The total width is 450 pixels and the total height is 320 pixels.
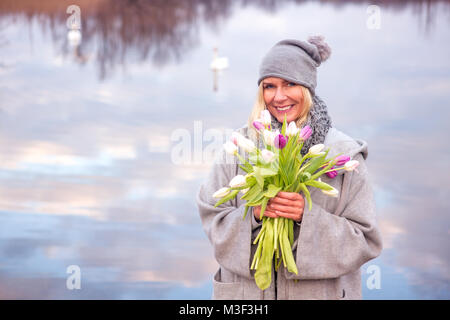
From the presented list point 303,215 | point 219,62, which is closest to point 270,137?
point 303,215

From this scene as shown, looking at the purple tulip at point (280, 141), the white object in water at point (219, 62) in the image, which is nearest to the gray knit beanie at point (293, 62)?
the purple tulip at point (280, 141)

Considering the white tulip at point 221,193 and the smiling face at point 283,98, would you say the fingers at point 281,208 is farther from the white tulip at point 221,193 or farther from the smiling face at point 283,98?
the smiling face at point 283,98

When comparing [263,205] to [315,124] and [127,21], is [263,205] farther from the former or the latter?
[127,21]

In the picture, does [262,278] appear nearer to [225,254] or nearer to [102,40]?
[225,254]

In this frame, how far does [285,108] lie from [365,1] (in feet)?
5.36

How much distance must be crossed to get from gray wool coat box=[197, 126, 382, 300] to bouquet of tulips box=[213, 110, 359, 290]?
0.05 metres

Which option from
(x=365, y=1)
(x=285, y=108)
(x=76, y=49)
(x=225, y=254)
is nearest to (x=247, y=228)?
(x=225, y=254)

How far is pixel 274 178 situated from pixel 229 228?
23cm

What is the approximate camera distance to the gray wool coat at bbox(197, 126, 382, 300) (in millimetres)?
1521

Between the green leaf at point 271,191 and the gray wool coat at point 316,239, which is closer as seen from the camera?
the green leaf at point 271,191

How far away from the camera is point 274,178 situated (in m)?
1.46

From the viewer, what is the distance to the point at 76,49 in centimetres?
327

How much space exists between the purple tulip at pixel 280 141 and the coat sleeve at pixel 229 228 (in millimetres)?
243

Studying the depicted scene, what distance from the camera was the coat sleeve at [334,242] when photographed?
151 centimetres
